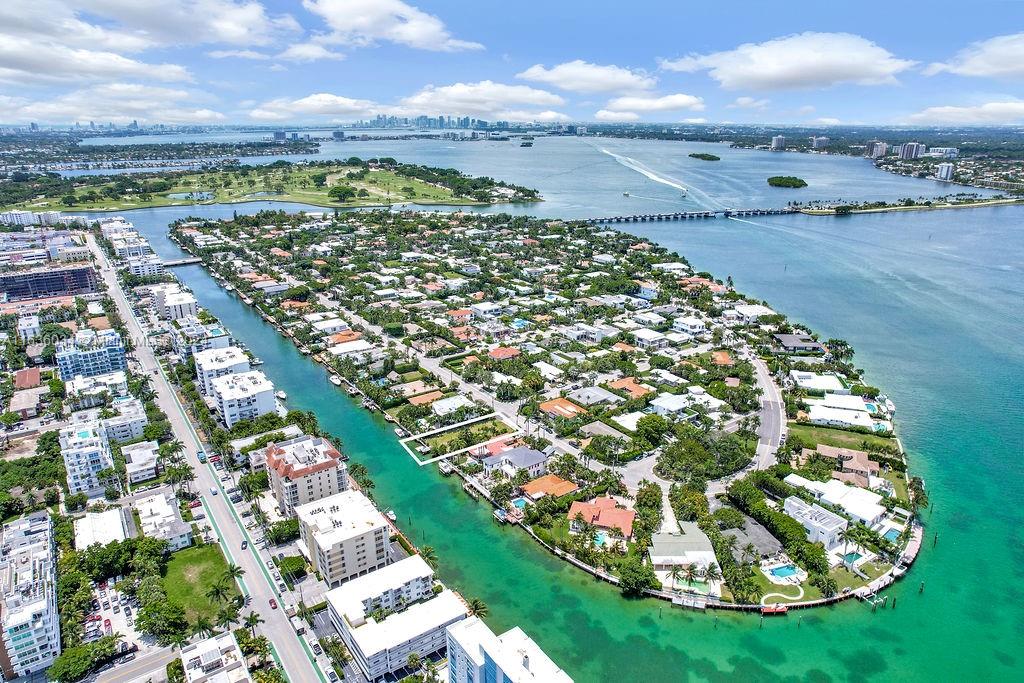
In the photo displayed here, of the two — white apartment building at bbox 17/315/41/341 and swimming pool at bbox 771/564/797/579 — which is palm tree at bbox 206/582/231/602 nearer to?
swimming pool at bbox 771/564/797/579

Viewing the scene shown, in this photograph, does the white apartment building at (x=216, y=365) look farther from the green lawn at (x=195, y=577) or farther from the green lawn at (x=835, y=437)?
the green lawn at (x=835, y=437)

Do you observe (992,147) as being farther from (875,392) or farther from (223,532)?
(223,532)

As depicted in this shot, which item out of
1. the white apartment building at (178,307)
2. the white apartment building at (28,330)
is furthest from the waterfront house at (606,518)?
the white apartment building at (28,330)

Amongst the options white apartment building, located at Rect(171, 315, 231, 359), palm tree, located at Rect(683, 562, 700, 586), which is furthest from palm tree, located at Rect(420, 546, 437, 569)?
white apartment building, located at Rect(171, 315, 231, 359)

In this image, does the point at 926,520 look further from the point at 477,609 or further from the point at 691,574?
the point at 477,609

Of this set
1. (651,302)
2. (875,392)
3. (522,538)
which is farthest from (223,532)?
(651,302)
